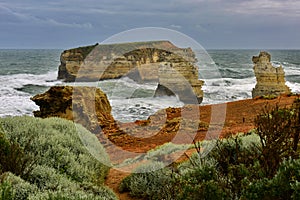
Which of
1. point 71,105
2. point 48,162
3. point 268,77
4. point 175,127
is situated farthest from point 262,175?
point 268,77

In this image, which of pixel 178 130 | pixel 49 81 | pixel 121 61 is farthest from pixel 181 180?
pixel 49 81

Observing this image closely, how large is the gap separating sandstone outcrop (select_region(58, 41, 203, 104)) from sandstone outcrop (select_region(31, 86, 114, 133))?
39.1 ft

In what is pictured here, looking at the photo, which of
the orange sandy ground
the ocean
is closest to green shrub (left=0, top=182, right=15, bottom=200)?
the orange sandy ground

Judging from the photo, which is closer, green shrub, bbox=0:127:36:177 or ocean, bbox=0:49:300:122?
green shrub, bbox=0:127:36:177

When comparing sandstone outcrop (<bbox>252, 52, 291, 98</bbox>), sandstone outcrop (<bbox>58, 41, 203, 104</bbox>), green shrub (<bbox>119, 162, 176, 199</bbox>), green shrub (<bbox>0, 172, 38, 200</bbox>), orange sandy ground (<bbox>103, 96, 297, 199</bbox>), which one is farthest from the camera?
sandstone outcrop (<bbox>58, 41, 203, 104</bbox>)

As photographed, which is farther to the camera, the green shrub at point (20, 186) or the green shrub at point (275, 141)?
the green shrub at point (20, 186)

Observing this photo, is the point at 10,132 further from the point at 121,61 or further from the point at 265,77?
the point at 121,61

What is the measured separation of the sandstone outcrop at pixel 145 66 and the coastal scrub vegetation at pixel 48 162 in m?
17.6

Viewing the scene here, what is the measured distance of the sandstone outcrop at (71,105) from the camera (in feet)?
43.1

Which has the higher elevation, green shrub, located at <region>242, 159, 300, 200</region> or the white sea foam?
green shrub, located at <region>242, 159, 300, 200</region>

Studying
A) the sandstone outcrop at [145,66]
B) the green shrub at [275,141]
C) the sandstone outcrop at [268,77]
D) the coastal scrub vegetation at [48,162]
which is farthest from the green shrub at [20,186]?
the sandstone outcrop at [268,77]

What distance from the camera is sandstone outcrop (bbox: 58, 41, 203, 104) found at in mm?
29031

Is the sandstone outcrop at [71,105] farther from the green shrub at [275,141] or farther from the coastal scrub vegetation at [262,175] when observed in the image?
the green shrub at [275,141]

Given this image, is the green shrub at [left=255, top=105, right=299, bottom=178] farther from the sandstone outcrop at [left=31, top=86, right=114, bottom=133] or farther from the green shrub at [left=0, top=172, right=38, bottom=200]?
the sandstone outcrop at [left=31, top=86, right=114, bottom=133]
